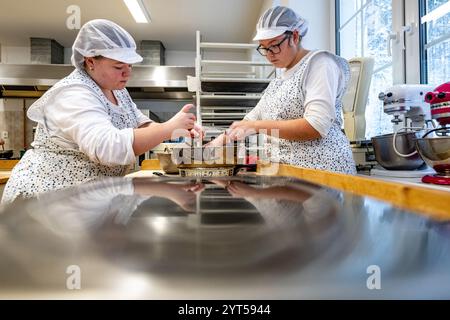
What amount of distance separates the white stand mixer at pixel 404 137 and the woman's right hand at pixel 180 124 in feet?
2.65

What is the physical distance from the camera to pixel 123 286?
24 cm

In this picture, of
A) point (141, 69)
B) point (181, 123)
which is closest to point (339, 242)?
point (181, 123)

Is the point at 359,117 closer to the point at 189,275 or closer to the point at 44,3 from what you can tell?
the point at 189,275

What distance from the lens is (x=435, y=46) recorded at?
1773 mm

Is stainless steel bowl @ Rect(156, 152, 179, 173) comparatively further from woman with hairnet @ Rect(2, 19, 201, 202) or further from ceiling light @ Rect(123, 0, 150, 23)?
ceiling light @ Rect(123, 0, 150, 23)

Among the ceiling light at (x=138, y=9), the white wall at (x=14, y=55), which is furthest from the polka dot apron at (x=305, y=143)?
the white wall at (x=14, y=55)

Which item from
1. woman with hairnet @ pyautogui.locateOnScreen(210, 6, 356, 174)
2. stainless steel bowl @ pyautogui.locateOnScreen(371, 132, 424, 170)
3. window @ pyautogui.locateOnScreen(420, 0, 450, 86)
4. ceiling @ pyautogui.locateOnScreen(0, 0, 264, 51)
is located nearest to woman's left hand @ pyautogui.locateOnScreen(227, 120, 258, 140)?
woman with hairnet @ pyautogui.locateOnScreen(210, 6, 356, 174)

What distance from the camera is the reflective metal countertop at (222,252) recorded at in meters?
0.24

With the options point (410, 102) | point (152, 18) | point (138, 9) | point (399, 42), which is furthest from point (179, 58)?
point (410, 102)

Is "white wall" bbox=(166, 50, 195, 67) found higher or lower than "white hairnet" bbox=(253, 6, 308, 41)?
higher

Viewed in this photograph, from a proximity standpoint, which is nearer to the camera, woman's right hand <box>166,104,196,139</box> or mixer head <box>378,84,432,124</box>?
woman's right hand <box>166,104,196,139</box>

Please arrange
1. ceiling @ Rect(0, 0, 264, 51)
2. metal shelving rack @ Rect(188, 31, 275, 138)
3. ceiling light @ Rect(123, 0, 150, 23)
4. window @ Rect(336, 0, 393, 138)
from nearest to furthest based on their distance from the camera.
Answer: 1. window @ Rect(336, 0, 393, 138)
2. metal shelving rack @ Rect(188, 31, 275, 138)
3. ceiling light @ Rect(123, 0, 150, 23)
4. ceiling @ Rect(0, 0, 264, 51)

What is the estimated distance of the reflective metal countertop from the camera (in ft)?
0.78

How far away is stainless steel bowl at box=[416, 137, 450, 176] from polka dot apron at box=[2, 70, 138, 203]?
1128 millimetres
